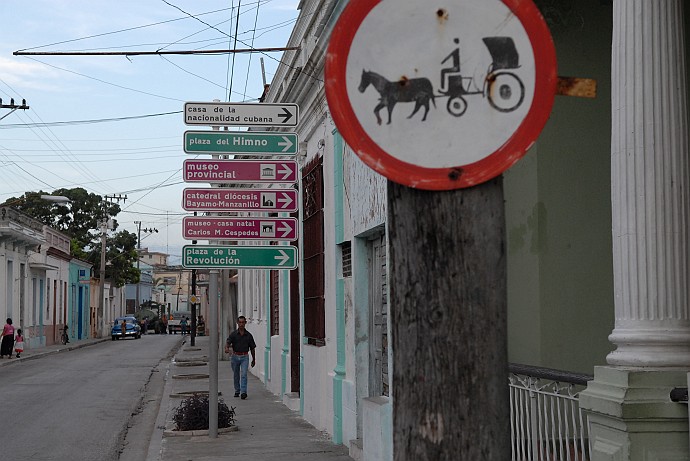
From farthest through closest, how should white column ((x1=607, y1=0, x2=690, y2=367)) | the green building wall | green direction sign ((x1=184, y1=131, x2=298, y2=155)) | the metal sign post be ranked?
the metal sign post < green direction sign ((x1=184, y1=131, x2=298, y2=155)) < the green building wall < white column ((x1=607, y1=0, x2=690, y2=367))

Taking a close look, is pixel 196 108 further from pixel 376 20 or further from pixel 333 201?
pixel 376 20

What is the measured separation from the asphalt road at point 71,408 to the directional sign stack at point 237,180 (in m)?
3.06

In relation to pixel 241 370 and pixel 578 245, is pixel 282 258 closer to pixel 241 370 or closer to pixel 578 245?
pixel 578 245

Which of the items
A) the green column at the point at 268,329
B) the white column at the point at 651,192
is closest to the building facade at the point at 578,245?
the white column at the point at 651,192

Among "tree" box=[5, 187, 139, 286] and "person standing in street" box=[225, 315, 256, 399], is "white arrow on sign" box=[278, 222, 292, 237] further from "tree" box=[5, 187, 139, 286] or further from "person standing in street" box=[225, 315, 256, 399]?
"tree" box=[5, 187, 139, 286]

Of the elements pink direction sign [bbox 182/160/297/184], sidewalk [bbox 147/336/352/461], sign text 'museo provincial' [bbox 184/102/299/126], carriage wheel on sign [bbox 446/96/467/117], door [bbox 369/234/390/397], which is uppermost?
sign text 'museo provincial' [bbox 184/102/299/126]

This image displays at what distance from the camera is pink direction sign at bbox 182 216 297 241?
37.6ft

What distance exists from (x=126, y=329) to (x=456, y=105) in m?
67.2

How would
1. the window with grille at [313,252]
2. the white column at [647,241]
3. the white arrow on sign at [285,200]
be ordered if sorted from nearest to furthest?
the white column at [647,241] < the white arrow on sign at [285,200] < the window with grille at [313,252]

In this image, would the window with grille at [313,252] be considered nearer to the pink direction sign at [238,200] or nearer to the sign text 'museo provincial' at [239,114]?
the pink direction sign at [238,200]

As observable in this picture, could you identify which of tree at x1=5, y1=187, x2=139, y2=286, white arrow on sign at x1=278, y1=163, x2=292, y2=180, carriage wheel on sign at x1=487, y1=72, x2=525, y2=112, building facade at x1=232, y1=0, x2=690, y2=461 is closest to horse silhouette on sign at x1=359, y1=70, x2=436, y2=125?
carriage wheel on sign at x1=487, y1=72, x2=525, y2=112

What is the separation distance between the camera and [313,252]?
14.7m

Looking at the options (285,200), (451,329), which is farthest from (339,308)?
(451,329)

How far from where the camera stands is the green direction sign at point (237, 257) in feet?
37.5
